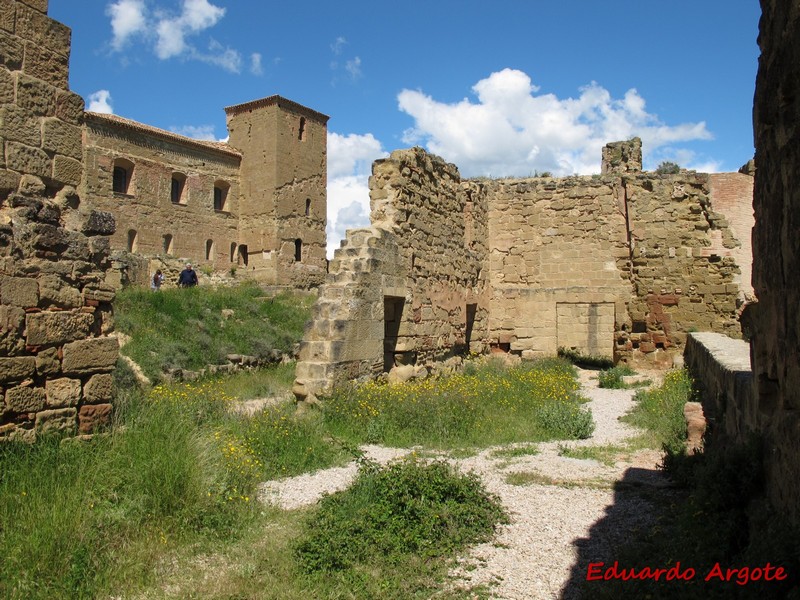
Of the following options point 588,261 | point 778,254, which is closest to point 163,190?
point 588,261

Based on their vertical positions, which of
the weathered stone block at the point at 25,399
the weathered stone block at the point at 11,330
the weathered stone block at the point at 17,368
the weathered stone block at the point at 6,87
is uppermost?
the weathered stone block at the point at 6,87

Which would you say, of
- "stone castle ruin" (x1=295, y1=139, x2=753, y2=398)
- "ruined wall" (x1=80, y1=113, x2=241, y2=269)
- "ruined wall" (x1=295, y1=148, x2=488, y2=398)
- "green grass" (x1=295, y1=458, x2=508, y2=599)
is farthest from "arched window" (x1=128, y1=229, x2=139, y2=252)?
"green grass" (x1=295, y1=458, x2=508, y2=599)

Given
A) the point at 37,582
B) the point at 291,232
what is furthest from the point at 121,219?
the point at 37,582

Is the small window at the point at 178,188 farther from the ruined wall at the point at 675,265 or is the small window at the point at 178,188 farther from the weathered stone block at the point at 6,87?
the weathered stone block at the point at 6,87

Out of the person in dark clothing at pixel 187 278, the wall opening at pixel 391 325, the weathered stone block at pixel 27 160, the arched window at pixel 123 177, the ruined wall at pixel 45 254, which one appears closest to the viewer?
the ruined wall at pixel 45 254

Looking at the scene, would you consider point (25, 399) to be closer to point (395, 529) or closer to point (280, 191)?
point (395, 529)

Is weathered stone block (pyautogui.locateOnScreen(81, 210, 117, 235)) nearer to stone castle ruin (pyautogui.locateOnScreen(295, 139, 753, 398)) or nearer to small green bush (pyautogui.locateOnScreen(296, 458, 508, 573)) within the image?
small green bush (pyautogui.locateOnScreen(296, 458, 508, 573))

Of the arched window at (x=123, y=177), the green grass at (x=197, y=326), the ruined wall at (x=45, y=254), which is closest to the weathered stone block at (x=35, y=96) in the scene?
the ruined wall at (x=45, y=254)

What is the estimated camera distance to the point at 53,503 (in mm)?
4324

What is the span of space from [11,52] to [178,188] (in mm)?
29494

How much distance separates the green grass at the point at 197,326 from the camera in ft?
45.1

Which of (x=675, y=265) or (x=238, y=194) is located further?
(x=238, y=194)

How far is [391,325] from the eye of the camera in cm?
1088

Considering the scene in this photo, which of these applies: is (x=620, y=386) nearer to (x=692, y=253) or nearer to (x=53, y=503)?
(x=692, y=253)
